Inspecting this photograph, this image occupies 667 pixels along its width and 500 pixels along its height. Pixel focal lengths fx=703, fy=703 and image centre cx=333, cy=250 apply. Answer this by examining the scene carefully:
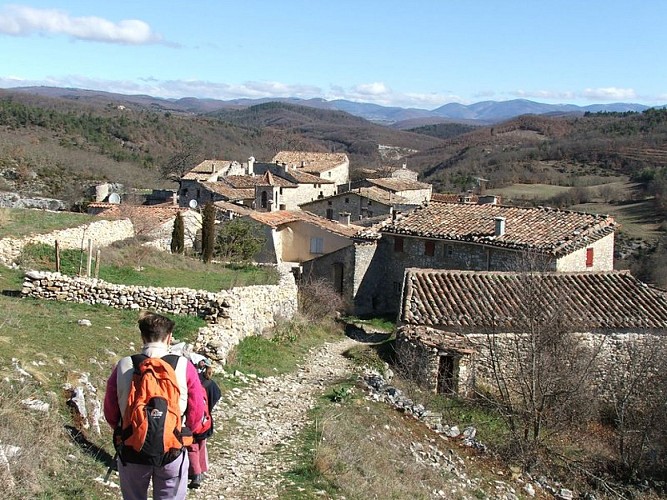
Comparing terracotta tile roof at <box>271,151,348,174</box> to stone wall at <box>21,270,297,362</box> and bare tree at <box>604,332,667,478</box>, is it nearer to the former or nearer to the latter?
bare tree at <box>604,332,667,478</box>

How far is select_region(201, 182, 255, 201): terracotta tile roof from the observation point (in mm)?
47938

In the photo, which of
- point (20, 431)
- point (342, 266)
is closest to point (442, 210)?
point (342, 266)

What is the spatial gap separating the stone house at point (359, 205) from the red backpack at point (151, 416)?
1573 inches

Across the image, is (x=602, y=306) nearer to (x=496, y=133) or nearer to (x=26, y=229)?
(x=26, y=229)

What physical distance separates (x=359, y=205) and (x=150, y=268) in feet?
83.3

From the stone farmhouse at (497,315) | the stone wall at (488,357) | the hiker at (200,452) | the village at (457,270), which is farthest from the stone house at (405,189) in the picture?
the hiker at (200,452)

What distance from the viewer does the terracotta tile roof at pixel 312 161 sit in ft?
218

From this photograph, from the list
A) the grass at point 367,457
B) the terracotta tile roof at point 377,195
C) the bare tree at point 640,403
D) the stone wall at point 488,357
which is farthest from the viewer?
the terracotta tile roof at point 377,195

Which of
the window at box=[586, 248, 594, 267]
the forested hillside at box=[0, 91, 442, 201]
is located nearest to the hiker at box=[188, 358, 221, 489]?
the window at box=[586, 248, 594, 267]

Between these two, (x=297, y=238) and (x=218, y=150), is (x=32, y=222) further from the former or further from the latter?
(x=218, y=150)

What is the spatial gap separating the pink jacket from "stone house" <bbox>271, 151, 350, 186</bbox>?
59475 millimetres

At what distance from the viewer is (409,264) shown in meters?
27.6

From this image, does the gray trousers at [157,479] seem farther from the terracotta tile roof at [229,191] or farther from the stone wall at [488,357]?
the terracotta tile roof at [229,191]

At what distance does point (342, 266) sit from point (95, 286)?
13942 mm
